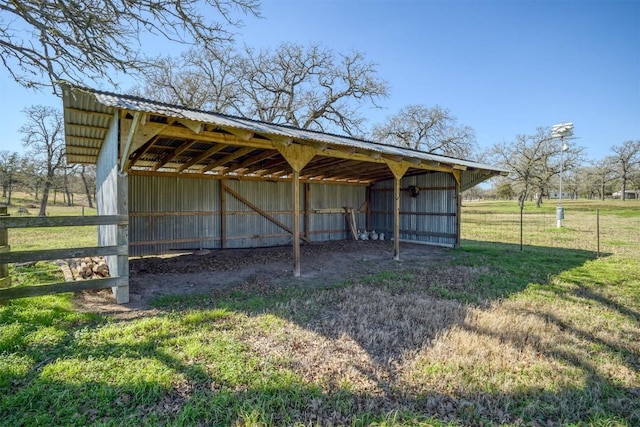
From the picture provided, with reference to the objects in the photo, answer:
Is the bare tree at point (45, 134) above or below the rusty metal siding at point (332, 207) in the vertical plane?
above

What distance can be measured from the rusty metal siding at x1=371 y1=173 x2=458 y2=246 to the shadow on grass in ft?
19.7

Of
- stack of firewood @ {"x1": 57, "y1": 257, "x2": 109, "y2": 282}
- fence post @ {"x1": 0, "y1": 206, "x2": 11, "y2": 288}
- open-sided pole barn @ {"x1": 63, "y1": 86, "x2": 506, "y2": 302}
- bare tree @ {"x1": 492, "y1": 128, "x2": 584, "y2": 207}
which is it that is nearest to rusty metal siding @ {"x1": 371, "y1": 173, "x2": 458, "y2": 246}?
open-sided pole barn @ {"x1": 63, "y1": 86, "x2": 506, "y2": 302}

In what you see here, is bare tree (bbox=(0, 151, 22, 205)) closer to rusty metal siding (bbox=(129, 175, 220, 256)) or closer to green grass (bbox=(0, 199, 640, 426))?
rusty metal siding (bbox=(129, 175, 220, 256))

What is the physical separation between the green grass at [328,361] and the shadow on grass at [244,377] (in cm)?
1

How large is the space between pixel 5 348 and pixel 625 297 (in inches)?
314

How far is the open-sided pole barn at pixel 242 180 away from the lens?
498 cm

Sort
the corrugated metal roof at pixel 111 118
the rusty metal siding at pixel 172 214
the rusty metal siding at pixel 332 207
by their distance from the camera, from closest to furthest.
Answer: the corrugated metal roof at pixel 111 118
the rusty metal siding at pixel 172 214
the rusty metal siding at pixel 332 207

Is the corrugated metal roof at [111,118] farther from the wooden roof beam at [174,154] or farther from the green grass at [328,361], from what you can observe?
the green grass at [328,361]

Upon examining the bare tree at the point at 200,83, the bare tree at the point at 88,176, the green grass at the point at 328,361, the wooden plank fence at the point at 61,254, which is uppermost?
the bare tree at the point at 200,83

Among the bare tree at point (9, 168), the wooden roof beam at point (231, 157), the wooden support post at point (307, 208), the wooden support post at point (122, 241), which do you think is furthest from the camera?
the bare tree at point (9, 168)

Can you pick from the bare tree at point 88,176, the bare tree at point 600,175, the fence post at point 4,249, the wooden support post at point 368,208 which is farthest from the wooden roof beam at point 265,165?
the bare tree at point 600,175

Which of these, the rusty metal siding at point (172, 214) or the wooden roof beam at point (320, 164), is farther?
the wooden roof beam at point (320, 164)

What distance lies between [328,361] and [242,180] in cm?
779

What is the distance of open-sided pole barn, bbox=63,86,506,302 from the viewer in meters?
4.98
